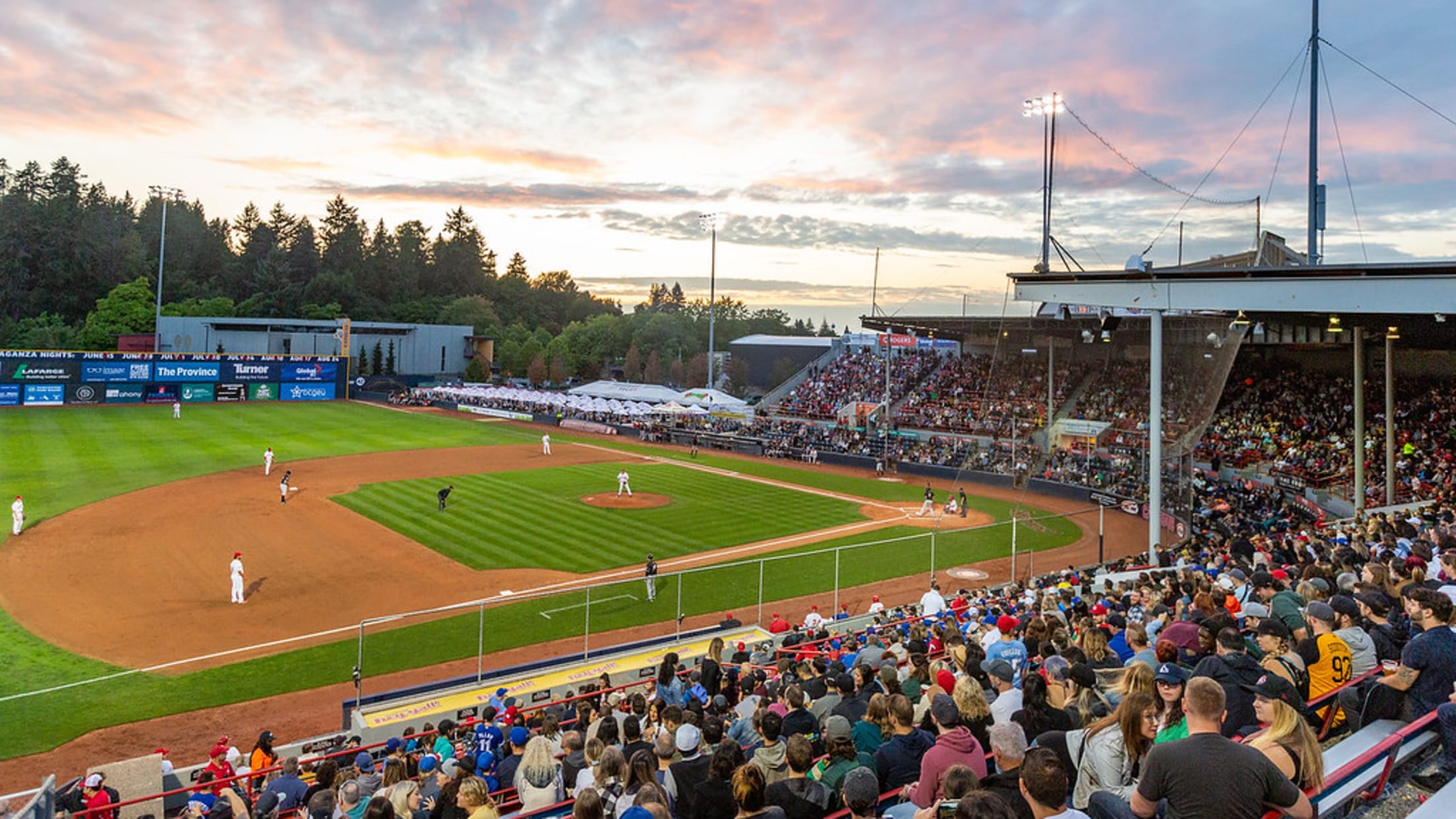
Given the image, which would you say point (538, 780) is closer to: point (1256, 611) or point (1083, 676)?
point (1083, 676)

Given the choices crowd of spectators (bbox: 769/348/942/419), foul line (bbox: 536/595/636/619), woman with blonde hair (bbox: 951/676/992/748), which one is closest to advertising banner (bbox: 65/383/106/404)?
crowd of spectators (bbox: 769/348/942/419)

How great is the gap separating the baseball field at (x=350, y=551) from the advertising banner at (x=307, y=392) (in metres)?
25.3

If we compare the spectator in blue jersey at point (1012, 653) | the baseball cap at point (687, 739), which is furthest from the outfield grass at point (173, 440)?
the spectator in blue jersey at point (1012, 653)

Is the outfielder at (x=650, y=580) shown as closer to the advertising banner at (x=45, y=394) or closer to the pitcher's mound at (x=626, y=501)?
the pitcher's mound at (x=626, y=501)

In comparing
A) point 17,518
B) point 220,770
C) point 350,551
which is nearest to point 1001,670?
point 220,770

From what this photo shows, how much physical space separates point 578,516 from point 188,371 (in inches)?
2117

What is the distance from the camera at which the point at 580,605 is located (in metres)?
22.0

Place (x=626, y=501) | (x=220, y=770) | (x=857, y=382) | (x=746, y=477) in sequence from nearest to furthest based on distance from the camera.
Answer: (x=220, y=770) → (x=626, y=501) → (x=746, y=477) → (x=857, y=382)

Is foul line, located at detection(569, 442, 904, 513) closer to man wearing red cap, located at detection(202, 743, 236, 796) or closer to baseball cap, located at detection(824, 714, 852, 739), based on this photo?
man wearing red cap, located at detection(202, 743, 236, 796)

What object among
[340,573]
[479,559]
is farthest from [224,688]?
[479,559]

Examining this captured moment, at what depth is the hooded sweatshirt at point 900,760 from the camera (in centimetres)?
593

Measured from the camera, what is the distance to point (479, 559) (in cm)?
2570

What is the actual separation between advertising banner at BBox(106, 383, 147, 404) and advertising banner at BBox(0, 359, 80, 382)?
8.42 ft

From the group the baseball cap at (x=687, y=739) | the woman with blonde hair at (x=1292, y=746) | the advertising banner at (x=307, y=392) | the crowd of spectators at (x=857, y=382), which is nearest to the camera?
the woman with blonde hair at (x=1292, y=746)
